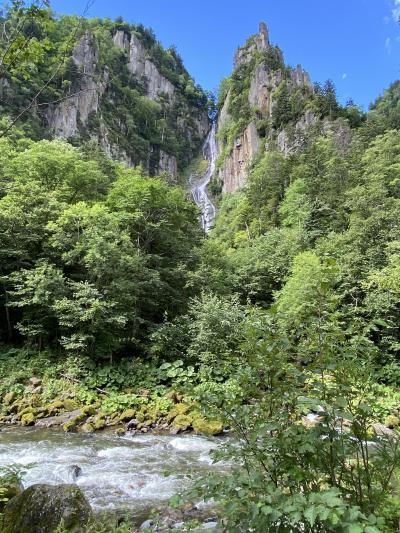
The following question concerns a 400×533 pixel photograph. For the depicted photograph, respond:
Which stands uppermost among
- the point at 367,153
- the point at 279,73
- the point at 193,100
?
the point at 193,100

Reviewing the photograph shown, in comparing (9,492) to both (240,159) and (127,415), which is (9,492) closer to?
(127,415)

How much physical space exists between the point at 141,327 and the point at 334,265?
17328 mm

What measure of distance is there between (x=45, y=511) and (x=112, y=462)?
536 centimetres

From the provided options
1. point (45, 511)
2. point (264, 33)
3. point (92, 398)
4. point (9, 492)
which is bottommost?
point (92, 398)

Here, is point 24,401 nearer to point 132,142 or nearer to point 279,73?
point 132,142

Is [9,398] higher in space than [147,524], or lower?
lower

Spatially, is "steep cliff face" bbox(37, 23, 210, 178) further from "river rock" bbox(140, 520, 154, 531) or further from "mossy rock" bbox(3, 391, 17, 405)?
"river rock" bbox(140, 520, 154, 531)

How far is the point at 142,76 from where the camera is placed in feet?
302

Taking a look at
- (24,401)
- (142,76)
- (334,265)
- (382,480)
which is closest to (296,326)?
(334,265)

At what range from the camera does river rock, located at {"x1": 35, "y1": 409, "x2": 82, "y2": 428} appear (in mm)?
12391

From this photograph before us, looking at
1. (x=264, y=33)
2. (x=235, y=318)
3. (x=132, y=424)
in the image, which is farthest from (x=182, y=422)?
(x=264, y=33)

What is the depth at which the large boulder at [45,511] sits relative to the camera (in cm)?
424

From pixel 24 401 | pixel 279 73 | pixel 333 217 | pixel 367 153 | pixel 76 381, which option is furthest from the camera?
pixel 279 73

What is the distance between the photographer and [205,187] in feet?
240
